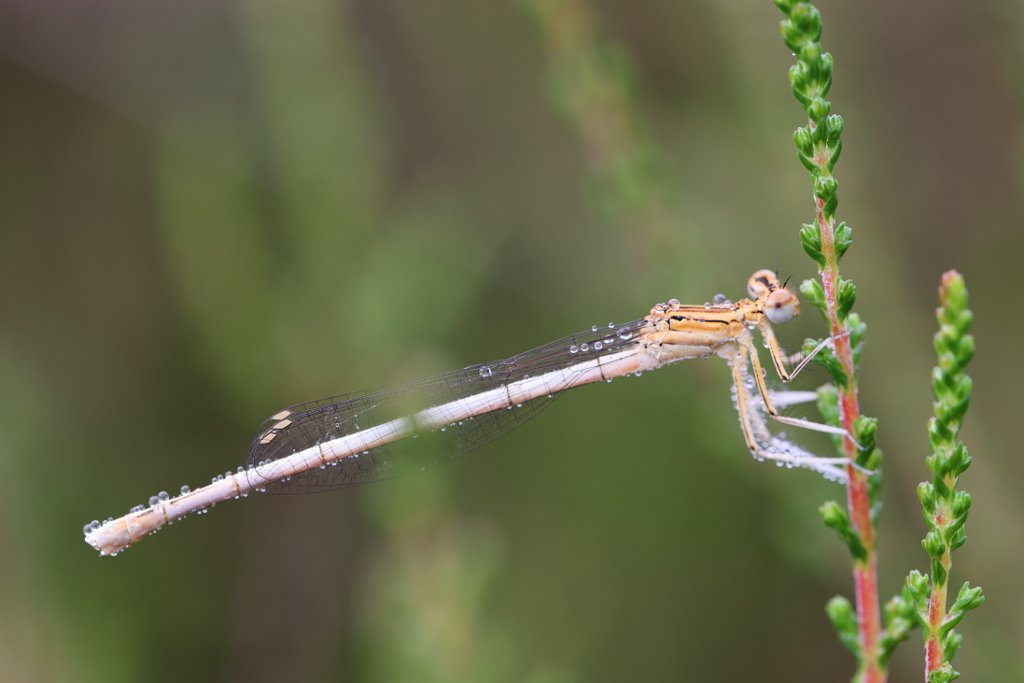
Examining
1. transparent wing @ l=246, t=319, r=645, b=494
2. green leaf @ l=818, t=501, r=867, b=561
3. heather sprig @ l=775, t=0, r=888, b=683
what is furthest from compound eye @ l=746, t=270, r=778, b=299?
green leaf @ l=818, t=501, r=867, b=561

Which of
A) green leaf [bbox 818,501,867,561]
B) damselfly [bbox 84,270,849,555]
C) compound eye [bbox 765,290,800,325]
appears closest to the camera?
green leaf [bbox 818,501,867,561]

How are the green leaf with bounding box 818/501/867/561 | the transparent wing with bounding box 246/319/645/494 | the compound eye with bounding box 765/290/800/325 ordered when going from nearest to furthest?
the green leaf with bounding box 818/501/867/561 < the compound eye with bounding box 765/290/800/325 < the transparent wing with bounding box 246/319/645/494

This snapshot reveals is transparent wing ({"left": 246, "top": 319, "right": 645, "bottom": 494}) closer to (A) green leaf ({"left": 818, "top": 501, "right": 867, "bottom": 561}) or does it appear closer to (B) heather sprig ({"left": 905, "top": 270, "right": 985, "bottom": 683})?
(A) green leaf ({"left": 818, "top": 501, "right": 867, "bottom": 561})

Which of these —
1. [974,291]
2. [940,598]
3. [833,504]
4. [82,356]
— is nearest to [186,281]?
[82,356]

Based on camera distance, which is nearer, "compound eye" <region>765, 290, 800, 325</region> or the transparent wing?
"compound eye" <region>765, 290, 800, 325</region>

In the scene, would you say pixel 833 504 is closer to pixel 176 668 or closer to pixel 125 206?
pixel 176 668

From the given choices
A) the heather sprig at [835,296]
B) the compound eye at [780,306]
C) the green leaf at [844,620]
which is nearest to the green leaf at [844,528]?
the heather sprig at [835,296]

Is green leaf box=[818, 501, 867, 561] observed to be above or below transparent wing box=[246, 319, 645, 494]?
below
